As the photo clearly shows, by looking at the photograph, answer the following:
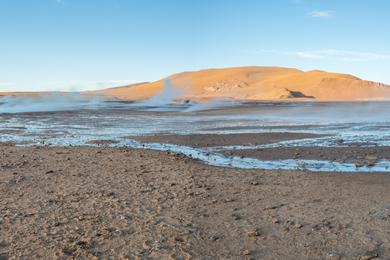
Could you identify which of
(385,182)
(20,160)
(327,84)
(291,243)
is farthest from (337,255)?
(327,84)

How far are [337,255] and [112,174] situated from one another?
268 inches

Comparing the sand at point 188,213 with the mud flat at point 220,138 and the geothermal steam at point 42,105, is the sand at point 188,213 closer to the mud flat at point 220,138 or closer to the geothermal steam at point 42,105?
the mud flat at point 220,138

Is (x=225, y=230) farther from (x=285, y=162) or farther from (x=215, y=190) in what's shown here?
(x=285, y=162)

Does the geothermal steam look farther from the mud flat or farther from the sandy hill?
the mud flat

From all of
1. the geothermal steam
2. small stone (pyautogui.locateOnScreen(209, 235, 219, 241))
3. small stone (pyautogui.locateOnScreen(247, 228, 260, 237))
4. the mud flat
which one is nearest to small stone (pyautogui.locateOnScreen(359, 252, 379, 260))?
small stone (pyautogui.locateOnScreen(247, 228, 260, 237))

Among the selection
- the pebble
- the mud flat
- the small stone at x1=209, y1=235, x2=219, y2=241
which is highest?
the mud flat

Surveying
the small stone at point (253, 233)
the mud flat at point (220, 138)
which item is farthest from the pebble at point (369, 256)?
the mud flat at point (220, 138)

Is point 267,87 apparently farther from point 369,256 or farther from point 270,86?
point 369,256

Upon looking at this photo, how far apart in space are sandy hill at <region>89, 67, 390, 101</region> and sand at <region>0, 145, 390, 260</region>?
78.2m

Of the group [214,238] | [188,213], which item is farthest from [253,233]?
[188,213]

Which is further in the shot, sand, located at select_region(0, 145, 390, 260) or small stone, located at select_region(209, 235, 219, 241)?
small stone, located at select_region(209, 235, 219, 241)

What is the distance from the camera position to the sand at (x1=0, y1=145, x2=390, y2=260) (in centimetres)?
677

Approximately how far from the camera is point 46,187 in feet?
34.5

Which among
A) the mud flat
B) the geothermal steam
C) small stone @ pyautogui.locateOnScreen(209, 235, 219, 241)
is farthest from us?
the geothermal steam
